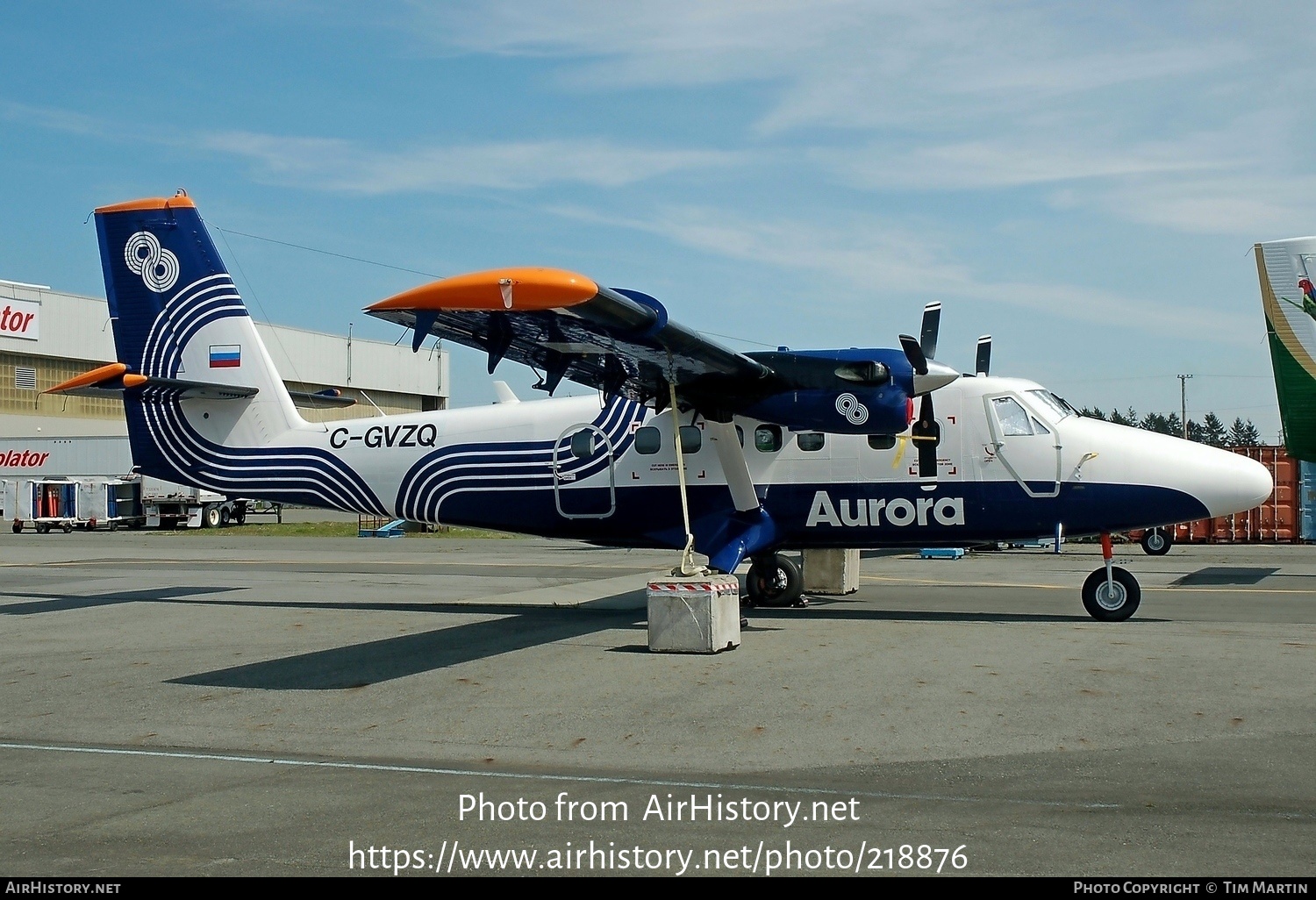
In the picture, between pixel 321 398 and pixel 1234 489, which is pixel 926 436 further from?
pixel 321 398

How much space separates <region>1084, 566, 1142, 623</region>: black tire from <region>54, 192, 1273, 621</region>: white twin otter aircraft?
25mm

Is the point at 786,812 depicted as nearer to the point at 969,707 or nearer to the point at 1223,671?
the point at 969,707

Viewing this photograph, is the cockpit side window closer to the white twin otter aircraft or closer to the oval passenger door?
the white twin otter aircraft

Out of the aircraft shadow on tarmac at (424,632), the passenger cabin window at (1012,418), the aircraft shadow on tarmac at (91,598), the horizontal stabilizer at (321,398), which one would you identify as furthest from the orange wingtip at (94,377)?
the passenger cabin window at (1012,418)

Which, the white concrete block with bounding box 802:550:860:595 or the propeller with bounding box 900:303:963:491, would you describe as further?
the white concrete block with bounding box 802:550:860:595

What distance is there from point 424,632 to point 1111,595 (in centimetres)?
881

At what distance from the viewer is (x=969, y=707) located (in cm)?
901

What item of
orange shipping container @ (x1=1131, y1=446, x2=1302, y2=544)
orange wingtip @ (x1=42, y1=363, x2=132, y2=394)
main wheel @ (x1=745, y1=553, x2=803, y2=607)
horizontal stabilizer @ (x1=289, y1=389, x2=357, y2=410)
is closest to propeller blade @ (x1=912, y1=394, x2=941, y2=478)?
main wheel @ (x1=745, y1=553, x2=803, y2=607)

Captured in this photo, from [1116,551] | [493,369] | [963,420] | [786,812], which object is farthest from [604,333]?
[1116,551]

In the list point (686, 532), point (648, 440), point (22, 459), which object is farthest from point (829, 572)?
point (22, 459)

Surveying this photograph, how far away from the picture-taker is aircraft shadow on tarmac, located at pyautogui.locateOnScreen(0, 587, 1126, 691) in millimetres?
11000

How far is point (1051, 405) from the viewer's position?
49.8ft

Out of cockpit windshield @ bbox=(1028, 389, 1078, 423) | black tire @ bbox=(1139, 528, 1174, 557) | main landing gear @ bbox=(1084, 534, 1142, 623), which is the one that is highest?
cockpit windshield @ bbox=(1028, 389, 1078, 423)

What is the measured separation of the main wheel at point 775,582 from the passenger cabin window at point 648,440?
232 cm
